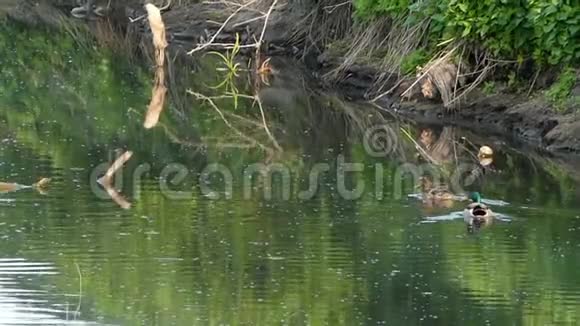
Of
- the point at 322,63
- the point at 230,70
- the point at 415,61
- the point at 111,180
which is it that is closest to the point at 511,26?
the point at 415,61

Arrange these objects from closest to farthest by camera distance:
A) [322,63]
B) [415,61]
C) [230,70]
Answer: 1. [415,61]
2. [322,63]
3. [230,70]

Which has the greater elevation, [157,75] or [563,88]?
[157,75]

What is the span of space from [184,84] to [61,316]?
16830 mm

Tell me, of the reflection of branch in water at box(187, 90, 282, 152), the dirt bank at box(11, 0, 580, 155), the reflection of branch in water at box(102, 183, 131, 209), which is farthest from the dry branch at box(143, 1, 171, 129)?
the reflection of branch in water at box(102, 183, 131, 209)

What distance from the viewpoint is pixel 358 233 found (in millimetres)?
14766

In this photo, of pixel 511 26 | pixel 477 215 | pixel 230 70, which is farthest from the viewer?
pixel 230 70

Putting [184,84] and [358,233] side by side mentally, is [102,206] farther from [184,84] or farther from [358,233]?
[184,84]

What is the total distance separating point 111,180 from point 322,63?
12231 mm

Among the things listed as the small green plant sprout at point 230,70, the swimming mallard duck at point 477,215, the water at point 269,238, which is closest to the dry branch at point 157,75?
the small green plant sprout at point 230,70

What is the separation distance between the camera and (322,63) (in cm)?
2891

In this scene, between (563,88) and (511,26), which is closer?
(563,88)

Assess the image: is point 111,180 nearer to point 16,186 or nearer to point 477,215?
point 16,186

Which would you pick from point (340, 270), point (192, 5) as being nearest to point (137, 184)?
point (340, 270)

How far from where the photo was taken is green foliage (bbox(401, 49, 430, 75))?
23.7 meters
